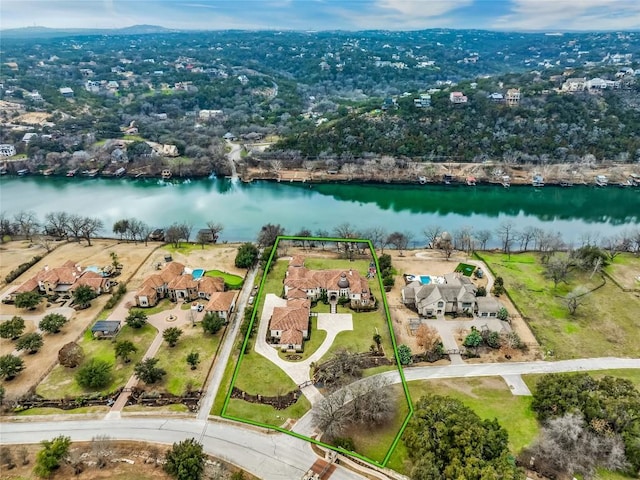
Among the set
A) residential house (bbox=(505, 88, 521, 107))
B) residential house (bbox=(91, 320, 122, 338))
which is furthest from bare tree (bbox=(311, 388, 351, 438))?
residential house (bbox=(505, 88, 521, 107))

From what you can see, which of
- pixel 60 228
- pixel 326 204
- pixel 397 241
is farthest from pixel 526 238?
pixel 60 228

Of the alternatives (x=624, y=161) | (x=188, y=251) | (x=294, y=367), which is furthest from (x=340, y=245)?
(x=624, y=161)

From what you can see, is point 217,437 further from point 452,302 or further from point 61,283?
point 61,283

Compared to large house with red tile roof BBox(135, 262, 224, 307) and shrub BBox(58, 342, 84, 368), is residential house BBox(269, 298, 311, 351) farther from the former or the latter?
shrub BBox(58, 342, 84, 368)

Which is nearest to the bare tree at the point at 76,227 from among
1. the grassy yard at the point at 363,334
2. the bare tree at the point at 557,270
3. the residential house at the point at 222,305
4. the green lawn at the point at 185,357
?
the residential house at the point at 222,305

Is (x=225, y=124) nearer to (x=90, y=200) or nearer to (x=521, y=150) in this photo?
(x=90, y=200)

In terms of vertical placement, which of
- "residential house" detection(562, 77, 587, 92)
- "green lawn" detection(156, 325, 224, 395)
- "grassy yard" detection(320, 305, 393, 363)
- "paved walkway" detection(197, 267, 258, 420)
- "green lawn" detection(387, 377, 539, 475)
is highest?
"residential house" detection(562, 77, 587, 92)

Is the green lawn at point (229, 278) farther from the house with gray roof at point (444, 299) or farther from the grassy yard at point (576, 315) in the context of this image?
the grassy yard at point (576, 315)

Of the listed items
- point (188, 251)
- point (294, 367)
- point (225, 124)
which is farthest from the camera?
point (225, 124)
